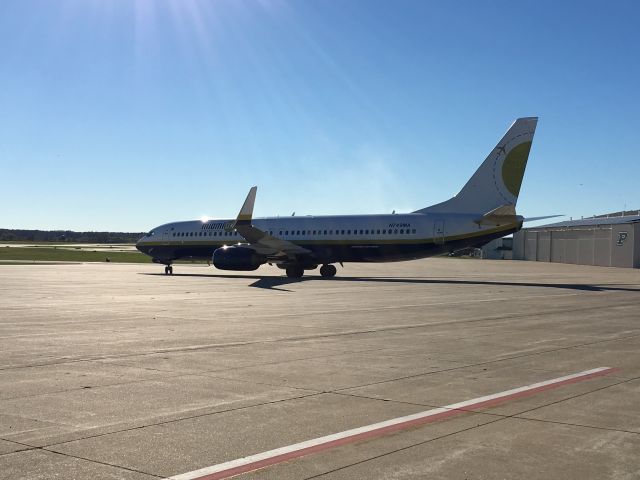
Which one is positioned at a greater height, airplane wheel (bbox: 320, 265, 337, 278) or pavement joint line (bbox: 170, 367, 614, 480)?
airplane wheel (bbox: 320, 265, 337, 278)

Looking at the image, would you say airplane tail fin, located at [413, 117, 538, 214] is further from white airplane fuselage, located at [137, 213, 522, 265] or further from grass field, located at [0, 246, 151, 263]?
grass field, located at [0, 246, 151, 263]

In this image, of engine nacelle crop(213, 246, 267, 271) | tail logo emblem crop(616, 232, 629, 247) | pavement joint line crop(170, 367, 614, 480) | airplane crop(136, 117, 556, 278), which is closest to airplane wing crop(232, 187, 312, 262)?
airplane crop(136, 117, 556, 278)

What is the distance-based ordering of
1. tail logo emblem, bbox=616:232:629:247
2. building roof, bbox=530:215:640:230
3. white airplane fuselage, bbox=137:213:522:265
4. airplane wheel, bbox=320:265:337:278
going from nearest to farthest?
white airplane fuselage, bbox=137:213:522:265 < airplane wheel, bbox=320:265:337:278 < tail logo emblem, bbox=616:232:629:247 < building roof, bbox=530:215:640:230

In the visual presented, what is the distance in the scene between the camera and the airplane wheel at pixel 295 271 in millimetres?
42562

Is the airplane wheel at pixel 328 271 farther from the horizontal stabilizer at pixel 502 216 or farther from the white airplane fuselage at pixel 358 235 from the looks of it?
the horizontal stabilizer at pixel 502 216

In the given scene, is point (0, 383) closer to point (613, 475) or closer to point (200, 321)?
point (613, 475)

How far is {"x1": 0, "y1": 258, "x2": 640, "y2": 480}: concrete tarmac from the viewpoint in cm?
592

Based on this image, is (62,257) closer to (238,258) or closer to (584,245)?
(238,258)

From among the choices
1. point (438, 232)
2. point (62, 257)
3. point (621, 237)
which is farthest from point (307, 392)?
point (62, 257)

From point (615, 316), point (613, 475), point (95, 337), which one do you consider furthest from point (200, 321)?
point (613, 475)

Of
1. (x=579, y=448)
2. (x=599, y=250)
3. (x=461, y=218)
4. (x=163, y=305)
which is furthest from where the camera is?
(x=599, y=250)

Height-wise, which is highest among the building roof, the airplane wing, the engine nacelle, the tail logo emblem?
the building roof

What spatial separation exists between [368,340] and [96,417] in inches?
290

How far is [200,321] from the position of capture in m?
17.1
